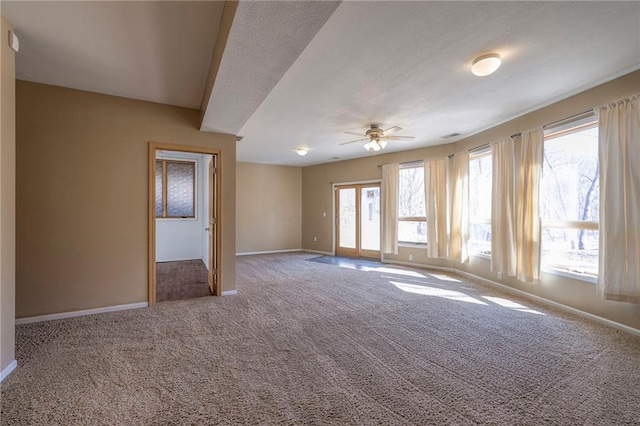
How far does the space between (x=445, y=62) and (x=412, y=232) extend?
14.1 feet

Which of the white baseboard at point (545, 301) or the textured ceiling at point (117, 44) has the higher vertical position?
the textured ceiling at point (117, 44)

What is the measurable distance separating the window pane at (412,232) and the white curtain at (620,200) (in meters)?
3.27

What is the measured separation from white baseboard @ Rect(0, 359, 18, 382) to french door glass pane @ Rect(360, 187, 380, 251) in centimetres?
626

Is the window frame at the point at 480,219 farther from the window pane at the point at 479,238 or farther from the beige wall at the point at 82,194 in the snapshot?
the beige wall at the point at 82,194

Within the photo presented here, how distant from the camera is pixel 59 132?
9.96ft

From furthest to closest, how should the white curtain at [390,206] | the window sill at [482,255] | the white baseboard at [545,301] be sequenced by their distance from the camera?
1. the white curtain at [390,206]
2. the window sill at [482,255]
3. the white baseboard at [545,301]

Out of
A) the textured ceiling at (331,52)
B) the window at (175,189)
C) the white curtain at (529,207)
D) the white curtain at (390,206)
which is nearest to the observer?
the textured ceiling at (331,52)

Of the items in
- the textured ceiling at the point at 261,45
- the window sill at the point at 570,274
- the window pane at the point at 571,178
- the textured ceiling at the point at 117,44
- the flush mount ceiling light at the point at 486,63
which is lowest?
the window sill at the point at 570,274

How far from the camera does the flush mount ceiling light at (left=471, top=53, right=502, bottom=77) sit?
2406 millimetres

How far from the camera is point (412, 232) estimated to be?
20.6 ft

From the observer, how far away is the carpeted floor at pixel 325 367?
1.66 meters

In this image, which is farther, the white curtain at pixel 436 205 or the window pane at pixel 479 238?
the white curtain at pixel 436 205

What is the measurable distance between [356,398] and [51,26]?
356 centimetres

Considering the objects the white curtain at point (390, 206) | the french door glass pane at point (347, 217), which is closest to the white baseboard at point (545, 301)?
the white curtain at point (390, 206)
